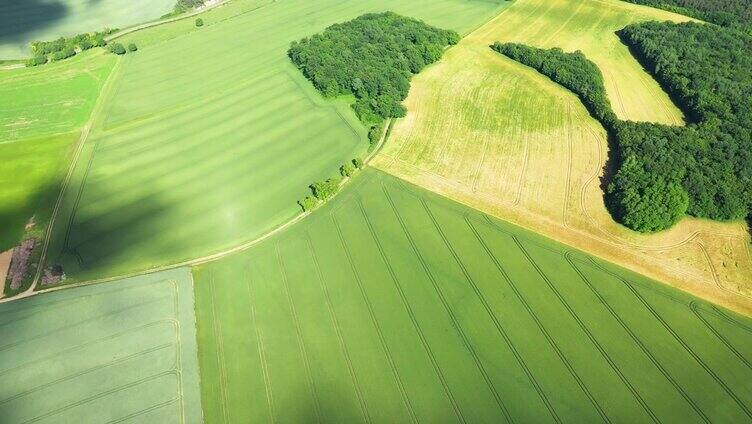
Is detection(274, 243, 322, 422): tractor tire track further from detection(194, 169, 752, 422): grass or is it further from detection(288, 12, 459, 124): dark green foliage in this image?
detection(288, 12, 459, 124): dark green foliage

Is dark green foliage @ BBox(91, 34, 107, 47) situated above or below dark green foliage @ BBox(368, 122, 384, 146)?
above

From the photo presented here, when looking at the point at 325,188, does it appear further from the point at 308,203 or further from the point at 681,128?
the point at 681,128

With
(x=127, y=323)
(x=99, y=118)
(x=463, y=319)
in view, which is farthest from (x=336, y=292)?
(x=99, y=118)

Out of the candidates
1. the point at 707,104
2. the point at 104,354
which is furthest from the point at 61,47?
the point at 707,104

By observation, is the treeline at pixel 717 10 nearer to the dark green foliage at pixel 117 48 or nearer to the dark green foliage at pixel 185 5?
the dark green foliage at pixel 185 5

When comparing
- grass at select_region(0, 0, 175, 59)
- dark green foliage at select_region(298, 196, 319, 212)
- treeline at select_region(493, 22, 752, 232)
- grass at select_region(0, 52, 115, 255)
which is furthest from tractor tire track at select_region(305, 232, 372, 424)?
grass at select_region(0, 0, 175, 59)
